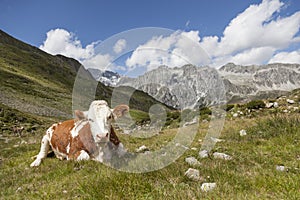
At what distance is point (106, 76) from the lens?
842 centimetres

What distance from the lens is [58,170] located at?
7348 mm

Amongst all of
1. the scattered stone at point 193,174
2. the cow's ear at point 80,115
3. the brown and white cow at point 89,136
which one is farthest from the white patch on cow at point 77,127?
the scattered stone at point 193,174

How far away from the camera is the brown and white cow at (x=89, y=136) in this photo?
26.8ft

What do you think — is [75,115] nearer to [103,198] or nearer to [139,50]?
[139,50]

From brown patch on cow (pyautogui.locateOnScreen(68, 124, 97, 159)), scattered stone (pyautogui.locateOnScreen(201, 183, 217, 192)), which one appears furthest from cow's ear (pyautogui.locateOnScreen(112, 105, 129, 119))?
scattered stone (pyautogui.locateOnScreen(201, 183, 217, 192))

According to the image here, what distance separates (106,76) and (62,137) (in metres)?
3.52

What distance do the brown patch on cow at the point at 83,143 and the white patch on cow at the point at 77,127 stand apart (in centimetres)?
15

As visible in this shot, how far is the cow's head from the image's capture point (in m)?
7.88

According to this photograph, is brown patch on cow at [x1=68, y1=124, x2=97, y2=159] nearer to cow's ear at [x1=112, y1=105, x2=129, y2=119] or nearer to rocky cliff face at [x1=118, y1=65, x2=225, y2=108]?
→ cow's ear at [x1=112, y1=105, x2=129, y2=119]

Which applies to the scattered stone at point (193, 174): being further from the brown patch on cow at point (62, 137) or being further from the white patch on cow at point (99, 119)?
the brown patch on cow at point (62, 137)

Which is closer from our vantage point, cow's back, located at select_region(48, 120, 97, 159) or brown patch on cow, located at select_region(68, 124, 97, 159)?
brown patch on cow, located at select_region(68, 124, 97, 159)

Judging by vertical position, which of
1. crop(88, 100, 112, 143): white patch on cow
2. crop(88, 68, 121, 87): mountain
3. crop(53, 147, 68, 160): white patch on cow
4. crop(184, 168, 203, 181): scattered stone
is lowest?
crop(53, 147, 68, 160): white patch on cow

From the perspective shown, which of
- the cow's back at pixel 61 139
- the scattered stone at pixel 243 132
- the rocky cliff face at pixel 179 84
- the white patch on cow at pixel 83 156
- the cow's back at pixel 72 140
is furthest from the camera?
the scattered stone at pixel 243 132

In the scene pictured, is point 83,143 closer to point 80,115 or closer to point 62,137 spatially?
point 80,115
